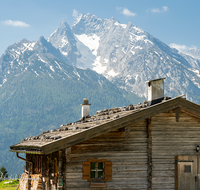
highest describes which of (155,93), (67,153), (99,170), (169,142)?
(155,93)

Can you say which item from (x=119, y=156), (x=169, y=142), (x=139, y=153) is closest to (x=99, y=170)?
(x=119, y=156)

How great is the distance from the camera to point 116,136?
1290 cm

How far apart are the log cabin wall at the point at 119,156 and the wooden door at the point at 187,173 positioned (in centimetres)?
135

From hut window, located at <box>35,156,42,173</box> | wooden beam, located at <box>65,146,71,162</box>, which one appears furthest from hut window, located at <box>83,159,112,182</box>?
hut window, located at <box>35,156,42,173</box>

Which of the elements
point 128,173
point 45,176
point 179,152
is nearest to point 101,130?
point 128,173

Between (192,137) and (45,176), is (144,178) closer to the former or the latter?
(192,137)

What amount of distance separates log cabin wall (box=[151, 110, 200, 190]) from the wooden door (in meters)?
0.22

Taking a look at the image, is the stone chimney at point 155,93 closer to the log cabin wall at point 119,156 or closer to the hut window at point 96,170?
the log cabin wall at point 119,156

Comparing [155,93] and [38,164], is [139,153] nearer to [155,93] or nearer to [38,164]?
[155,93]

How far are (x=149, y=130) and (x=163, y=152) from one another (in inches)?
40.6

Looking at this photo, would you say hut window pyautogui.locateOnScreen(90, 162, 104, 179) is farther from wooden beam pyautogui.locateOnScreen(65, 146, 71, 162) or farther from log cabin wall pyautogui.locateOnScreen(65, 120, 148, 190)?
wooden beam pyautogui.locateOnScreen(65, 146, 71, 162)

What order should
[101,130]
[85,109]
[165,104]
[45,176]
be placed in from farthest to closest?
[85,109] < [45,176] < [165,104] < [101,130]

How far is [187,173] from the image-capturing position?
13.3 meters

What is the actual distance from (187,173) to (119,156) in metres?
2.80
